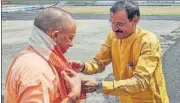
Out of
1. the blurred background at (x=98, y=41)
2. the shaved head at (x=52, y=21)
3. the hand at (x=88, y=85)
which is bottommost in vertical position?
the blurred background at (x=98, y=41)

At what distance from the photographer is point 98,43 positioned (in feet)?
48.7

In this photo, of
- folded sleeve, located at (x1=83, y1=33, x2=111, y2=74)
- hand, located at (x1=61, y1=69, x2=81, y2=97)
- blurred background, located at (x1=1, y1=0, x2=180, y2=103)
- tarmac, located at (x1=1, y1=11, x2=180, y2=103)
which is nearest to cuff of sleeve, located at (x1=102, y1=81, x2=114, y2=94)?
folded sleeve, located at (x1=83, y1=33, x2=111, y2=74)

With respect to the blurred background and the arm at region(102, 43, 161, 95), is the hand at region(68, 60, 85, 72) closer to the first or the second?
the arm at region(102, 43, 161, 95)

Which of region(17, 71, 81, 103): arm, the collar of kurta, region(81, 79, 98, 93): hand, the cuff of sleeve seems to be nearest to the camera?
region(17, 71, 81, 103): arm

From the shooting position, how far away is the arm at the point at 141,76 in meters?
3.66

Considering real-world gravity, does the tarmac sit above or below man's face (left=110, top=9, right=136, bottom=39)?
below

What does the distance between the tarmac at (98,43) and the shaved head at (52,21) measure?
4.96 m

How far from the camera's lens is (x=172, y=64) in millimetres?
10930

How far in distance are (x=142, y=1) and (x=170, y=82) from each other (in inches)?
1026

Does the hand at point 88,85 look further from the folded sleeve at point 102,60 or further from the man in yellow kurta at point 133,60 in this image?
the folded sleeve at point 102,60

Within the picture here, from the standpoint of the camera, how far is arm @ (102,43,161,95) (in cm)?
366

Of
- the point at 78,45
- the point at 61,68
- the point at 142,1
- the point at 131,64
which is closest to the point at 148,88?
the point at 131,64

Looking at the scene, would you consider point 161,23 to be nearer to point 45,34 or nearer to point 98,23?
point 98,23

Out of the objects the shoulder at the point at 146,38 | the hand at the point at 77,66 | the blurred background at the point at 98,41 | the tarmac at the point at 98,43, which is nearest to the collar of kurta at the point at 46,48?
the hand at the point at 77,66
